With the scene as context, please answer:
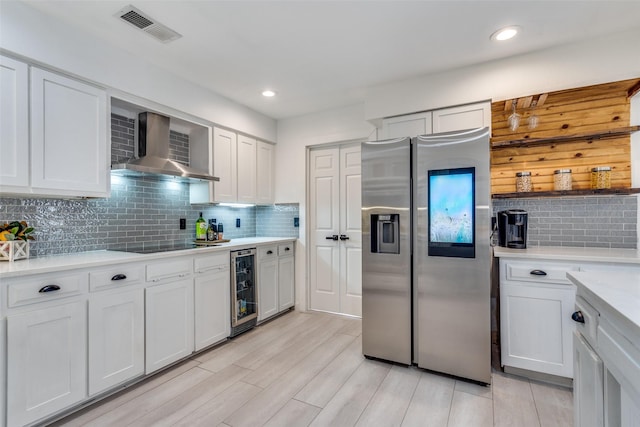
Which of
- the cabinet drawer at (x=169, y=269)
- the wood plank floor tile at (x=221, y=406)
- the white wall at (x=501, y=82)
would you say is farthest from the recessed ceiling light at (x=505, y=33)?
the wood plank floor tile at (x=221, y=406)

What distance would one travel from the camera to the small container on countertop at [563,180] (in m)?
2.52

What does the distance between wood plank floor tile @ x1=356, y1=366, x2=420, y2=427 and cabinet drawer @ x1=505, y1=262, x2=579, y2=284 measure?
107 centimetres

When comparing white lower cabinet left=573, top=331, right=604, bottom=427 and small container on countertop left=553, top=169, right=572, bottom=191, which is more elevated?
small container on countertop left=553, top=169, right=572, bottom=191

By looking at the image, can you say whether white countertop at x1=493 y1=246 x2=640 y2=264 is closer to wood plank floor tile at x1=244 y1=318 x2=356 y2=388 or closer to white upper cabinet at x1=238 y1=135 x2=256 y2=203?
wood plank floor tile at x1=244 y1=318 x2=356 y2=388

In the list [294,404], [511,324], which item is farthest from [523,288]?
[294,404]

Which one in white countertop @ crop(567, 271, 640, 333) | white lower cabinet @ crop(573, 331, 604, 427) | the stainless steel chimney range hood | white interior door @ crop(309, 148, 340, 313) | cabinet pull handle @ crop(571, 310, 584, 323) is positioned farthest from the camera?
white interior door @ crop(309, 148, 340, 313)

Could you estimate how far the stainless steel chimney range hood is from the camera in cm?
258

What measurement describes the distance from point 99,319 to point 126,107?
1.73m

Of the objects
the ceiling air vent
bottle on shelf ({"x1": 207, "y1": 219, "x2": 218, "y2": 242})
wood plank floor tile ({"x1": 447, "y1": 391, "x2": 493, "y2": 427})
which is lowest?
wood plank floor tile ({"x1": 447, "y1": 391, "x2": 493, "y2": 427})

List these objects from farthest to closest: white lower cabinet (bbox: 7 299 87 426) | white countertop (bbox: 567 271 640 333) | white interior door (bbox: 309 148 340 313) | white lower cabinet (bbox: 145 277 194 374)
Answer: white interior door (bbox: 309 148 340 313) → white lower cabinet (bbox: 145 277 194 374) → white lower cabinet (bbox: 7 299 87 426) → white countertop (bbox: 567 271 640 333)

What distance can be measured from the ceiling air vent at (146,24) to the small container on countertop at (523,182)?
297 cm

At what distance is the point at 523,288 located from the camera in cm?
229

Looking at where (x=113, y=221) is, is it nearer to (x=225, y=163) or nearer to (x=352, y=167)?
(x=225, y=163)

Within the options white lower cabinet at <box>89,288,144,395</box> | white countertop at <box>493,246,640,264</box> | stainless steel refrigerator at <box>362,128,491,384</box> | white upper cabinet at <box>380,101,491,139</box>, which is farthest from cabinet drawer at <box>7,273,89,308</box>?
white countertop at <box>493,246,640,264</box>
